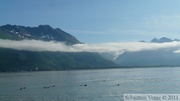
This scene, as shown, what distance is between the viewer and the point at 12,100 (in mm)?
92875

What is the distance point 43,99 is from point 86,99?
1273cm

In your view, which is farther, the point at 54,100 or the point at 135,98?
the point at 54,100

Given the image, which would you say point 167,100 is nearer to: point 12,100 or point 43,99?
point 43,99

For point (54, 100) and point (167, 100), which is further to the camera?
point (54, 100)

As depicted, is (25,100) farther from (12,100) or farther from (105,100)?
(105,100)

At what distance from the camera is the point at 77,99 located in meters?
88.9

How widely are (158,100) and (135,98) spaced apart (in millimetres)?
3280

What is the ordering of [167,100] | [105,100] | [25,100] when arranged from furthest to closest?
[25,100]
[105,100]
[167,100]

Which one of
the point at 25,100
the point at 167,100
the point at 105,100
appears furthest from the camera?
the point at 25,100

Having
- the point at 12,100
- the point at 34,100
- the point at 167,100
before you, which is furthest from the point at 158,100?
the point at 12,100

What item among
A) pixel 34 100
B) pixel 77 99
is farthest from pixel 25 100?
pixel 77 99

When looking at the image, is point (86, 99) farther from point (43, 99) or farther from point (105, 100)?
point (43, 99)

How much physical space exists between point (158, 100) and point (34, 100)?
165 feet

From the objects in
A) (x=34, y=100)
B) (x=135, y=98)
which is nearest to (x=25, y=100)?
(x=34, y=100)
